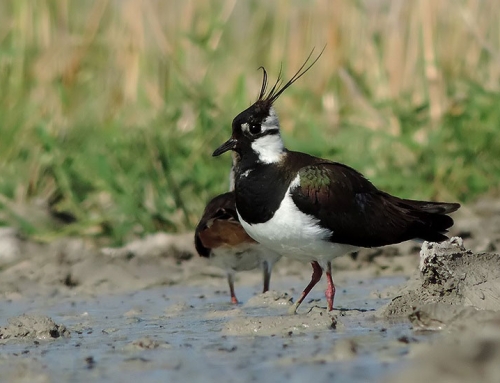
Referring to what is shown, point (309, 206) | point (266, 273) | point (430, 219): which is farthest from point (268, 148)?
point (266, 273)

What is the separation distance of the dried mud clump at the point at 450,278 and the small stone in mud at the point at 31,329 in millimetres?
1554

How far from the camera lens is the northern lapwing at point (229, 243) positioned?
20.1ft

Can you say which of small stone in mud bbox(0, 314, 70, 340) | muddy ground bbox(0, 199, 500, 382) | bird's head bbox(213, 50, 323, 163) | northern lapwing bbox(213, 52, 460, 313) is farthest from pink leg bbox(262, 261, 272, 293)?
small stone in mud bbox(0, 314, 70, 340)

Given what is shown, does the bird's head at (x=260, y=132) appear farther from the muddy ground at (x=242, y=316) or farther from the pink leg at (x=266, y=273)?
the pink leg at (x=266, y=273)

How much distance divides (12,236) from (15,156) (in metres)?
1.15

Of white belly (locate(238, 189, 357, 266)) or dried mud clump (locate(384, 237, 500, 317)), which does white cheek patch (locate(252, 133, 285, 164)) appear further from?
dried mud clump (locate(384, 237, 500, 317))

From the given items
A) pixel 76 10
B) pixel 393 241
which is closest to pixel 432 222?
pixel 393 241

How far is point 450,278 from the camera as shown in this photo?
4.98 m

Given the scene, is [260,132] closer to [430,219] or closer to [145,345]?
[430,219]

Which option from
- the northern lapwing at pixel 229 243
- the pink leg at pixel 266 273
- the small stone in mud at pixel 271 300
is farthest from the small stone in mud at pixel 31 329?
the pink leg at pixel 266 273

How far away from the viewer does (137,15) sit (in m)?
8.94

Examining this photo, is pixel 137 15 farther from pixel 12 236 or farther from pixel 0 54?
pixel 12 236

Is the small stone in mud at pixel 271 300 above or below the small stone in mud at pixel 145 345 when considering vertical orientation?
above

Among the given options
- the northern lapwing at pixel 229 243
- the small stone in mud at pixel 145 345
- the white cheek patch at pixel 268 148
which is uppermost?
the white cheek patch at pixel 268 148
